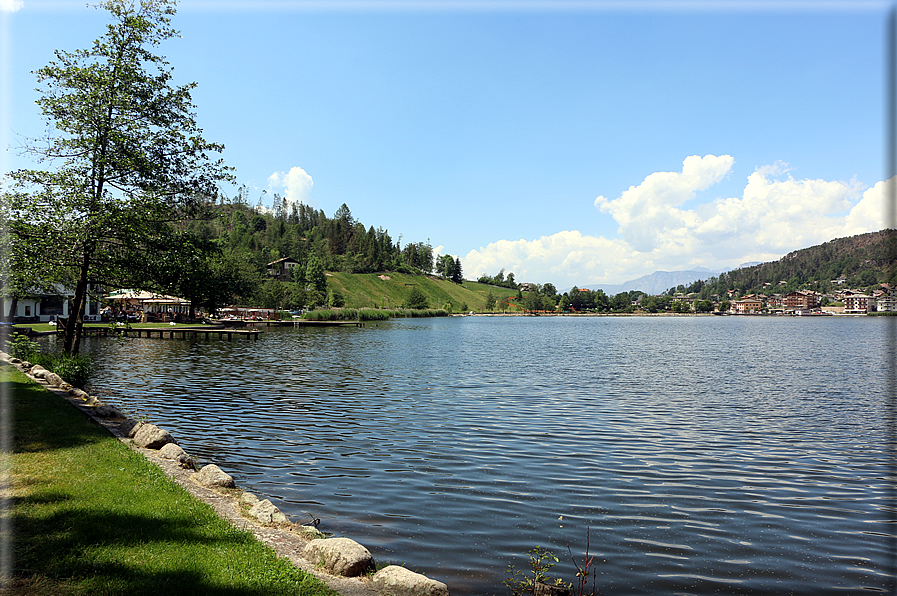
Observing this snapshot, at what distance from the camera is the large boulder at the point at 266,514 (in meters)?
8.81

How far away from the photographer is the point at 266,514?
29.3 ft

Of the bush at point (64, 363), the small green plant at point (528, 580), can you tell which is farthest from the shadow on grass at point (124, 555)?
the bush at point (64, 363)

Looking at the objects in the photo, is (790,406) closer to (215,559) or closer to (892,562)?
(892,562)

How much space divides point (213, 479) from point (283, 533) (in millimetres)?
3161

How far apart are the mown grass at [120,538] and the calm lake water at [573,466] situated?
8.75 feet

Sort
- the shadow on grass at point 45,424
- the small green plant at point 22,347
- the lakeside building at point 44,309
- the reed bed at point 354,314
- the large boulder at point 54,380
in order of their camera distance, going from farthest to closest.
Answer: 1. the reed bed at point 354,314
2. the lakeside building at point 44,309
3. the small green plant at point 22,347
4. the large boulder at point 54,380
5. the shadow on grass at point 45,424

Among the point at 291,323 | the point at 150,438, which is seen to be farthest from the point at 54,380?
the point at 291,323

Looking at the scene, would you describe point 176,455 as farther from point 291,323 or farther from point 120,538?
point 291,323

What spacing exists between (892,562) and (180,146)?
24045 mm

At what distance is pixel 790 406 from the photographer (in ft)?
81.2

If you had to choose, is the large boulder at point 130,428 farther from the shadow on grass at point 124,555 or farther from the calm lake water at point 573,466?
the shadow on grass at point 124,555

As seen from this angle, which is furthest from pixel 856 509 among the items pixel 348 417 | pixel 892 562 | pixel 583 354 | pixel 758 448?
pixel 583 354

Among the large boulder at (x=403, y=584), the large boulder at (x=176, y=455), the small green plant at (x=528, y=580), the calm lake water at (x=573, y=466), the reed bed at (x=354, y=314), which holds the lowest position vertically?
the calm lake water at (x=573, y=466)

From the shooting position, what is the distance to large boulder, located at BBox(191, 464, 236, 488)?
34.7 feet
